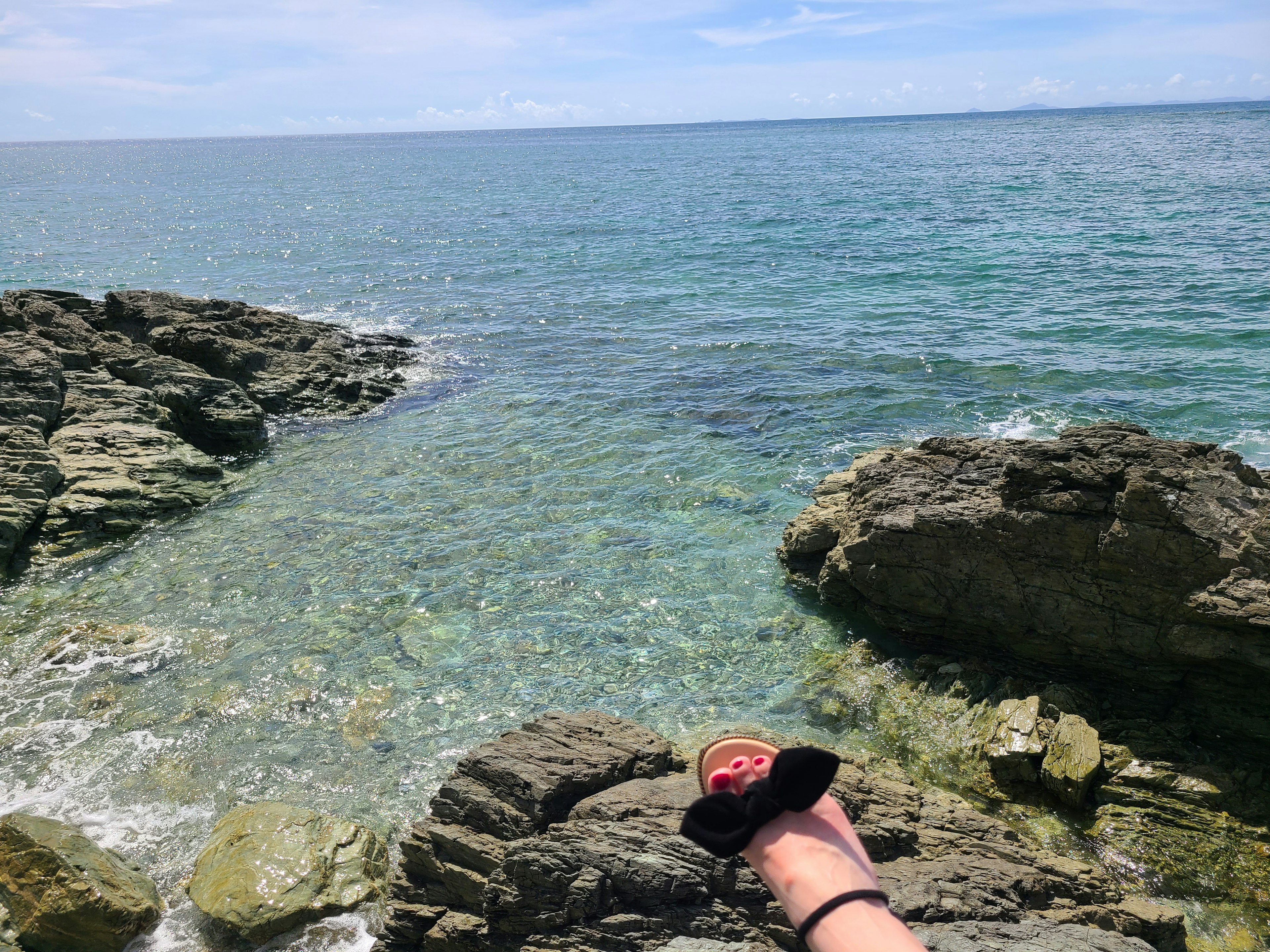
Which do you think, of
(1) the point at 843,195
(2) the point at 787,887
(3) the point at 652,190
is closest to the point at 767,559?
(2) the point at 787,887

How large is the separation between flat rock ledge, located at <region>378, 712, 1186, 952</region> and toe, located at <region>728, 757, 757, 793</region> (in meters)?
2.15

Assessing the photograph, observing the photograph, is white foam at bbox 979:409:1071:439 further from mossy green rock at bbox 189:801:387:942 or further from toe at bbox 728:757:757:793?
toe at bbox 728:757:757:793

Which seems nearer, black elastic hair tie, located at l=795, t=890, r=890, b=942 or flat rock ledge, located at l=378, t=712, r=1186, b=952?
black elastic hair tie, located at l=795, t=890, r=890, b=942

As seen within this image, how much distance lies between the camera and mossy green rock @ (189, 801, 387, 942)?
6449 millimetres

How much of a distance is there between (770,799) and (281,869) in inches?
219

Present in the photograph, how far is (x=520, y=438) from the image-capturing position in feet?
56.1

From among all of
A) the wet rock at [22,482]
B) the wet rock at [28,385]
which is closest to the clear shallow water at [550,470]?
the wet rock at [22,482]

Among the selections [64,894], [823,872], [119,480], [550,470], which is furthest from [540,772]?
[119,480]

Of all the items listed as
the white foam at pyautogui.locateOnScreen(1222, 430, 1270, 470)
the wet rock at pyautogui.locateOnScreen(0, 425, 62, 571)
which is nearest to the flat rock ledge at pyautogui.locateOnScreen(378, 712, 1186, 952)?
the wet rock at pyautogui.locateOnScreen(0, 425, 62, 571)

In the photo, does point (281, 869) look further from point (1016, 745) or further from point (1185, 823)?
point (1185, 823)

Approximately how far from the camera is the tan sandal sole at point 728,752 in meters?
3.15

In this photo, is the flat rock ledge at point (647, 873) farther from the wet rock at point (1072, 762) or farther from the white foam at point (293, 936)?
the wet rock at point (1072, 762)

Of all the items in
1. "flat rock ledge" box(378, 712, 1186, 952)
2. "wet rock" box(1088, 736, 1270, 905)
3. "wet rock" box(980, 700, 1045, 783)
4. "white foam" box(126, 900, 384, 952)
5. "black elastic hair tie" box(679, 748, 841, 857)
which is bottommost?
"white foam" box(126, 900, 384, 952)

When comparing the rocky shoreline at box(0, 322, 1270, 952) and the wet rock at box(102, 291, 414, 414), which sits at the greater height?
the wet rock at box(102, 291, 414, 414)
